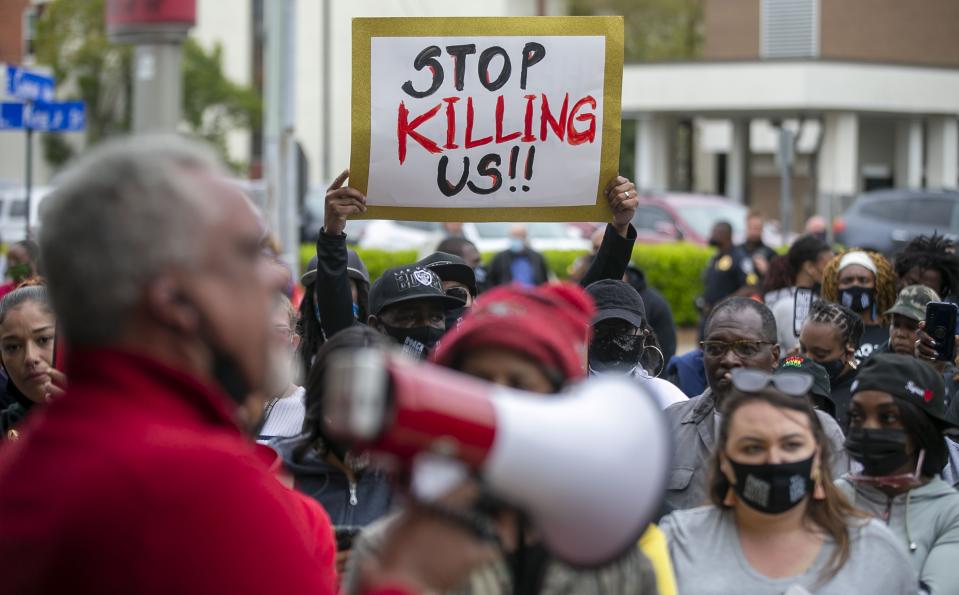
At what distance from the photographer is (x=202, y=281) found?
5.94 ft

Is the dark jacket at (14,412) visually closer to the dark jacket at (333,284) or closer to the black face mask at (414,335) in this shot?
the dark jacket at (333,284)

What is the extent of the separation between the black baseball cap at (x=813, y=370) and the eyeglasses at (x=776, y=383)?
1434 millimetres

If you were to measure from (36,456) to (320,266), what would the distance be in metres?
3.31

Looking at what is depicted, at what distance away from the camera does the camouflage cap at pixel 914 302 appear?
655 cm

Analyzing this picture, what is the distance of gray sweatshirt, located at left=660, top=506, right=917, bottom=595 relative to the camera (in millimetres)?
3580

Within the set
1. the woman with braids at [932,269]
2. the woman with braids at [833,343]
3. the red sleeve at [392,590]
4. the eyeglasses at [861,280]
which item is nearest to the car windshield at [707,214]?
the woman with braids at [932,269]

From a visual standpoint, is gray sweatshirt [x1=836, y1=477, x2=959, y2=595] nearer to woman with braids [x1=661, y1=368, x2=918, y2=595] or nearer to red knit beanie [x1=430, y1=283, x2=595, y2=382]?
woman with braids [x1=661, y1=368, x2=918, y2=595]

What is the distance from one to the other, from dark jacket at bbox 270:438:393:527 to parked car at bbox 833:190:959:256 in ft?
61.7

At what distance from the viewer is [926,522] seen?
4.20 metres

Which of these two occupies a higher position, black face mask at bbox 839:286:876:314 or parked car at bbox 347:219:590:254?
black face mask at bbox 839:286:876:314

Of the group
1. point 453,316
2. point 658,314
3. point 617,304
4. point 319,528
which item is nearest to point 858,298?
point 658,314

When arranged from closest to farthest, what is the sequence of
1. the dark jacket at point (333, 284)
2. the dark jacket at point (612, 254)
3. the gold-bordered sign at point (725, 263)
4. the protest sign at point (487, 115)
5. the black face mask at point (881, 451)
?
the black face mask at point (881, 451) < the dark jacket at point (333, 284) < the dark jacket at point (612, 254) < the protest sign at point (487, 115) < the gold-bordered sign at point (725, 263)

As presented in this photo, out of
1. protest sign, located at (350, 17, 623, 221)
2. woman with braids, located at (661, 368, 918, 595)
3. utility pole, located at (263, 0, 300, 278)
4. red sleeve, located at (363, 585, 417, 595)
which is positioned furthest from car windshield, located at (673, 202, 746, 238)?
red sleeve, located at (363, 585, 417, 595)

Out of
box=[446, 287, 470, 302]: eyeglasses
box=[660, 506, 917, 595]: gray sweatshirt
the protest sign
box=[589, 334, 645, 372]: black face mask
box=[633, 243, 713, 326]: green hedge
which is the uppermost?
the protest sign
